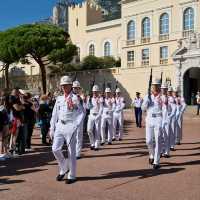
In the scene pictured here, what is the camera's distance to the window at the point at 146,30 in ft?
155

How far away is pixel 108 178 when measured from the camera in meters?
9.27

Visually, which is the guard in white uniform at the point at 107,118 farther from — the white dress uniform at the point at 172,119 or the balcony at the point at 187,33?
the balcony at the point at 187,33

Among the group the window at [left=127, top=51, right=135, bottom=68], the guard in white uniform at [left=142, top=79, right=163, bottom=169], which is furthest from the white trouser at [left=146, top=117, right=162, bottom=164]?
the window at [left=127, top=51, right=135, bottom=68]

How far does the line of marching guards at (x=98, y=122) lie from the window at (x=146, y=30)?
104 ft

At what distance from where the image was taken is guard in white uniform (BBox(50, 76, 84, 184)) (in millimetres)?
9039

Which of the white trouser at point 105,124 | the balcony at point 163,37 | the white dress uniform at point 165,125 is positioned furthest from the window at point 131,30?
the white dress uniform at point 165,125

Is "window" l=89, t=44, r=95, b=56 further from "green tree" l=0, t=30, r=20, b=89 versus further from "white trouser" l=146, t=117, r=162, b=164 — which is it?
"white trouser" l=146, t=117, r=162, b=164

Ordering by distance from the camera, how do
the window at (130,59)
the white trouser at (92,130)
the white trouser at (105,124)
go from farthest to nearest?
the window at (130,59) → the white trouser at (105,124) → the white trouser at (92,130)

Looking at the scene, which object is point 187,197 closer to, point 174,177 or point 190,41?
point 174,177

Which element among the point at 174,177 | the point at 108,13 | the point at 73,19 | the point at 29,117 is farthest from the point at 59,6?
the point at 174,177

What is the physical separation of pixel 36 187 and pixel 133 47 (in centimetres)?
4120

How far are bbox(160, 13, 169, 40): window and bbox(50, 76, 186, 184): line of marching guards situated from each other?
30109mm

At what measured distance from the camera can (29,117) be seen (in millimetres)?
14023

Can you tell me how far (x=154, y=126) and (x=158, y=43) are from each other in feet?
119
